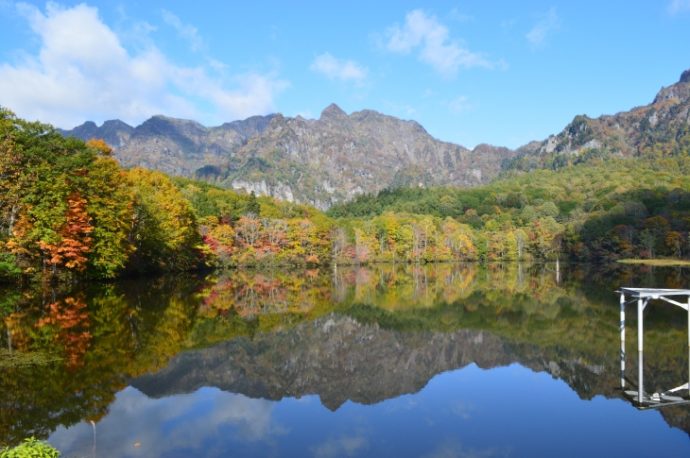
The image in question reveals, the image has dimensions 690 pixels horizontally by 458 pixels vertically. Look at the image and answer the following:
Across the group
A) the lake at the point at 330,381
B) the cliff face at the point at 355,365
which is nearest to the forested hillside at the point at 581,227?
the lake at the point at 330,381

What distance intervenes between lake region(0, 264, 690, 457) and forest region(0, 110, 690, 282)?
7.06m

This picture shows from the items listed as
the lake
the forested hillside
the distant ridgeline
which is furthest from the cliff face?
the forested hillside

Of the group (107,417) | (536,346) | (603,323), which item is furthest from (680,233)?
(107,417)

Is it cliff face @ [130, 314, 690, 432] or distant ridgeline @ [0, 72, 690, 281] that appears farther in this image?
distant ridgeline @ [0, 72, 690, 281]

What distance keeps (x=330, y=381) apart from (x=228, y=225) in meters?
68.7

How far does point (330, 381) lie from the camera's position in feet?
56.9

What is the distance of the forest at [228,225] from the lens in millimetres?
36625

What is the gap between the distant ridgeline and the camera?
3662 cm

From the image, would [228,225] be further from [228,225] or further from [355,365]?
[355,365]

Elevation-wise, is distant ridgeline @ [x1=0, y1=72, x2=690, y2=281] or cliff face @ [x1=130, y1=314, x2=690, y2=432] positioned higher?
distant ridgeline @ [x1=0, y1=72, x2=690, y2=281]

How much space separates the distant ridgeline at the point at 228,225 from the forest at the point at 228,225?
14cm

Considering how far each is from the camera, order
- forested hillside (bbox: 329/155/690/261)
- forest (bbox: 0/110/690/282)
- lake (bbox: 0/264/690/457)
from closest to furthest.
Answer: lake (bbox: 0/264/690/457) → forest (bbox: 0/110/690/282) → forested hillside (bbox: 329/155/690/261)

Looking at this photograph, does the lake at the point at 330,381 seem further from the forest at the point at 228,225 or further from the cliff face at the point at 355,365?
the forest at the point at 228,225

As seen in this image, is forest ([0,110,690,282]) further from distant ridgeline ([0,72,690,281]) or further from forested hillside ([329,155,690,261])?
forested hillside ([329,155,690,261])
